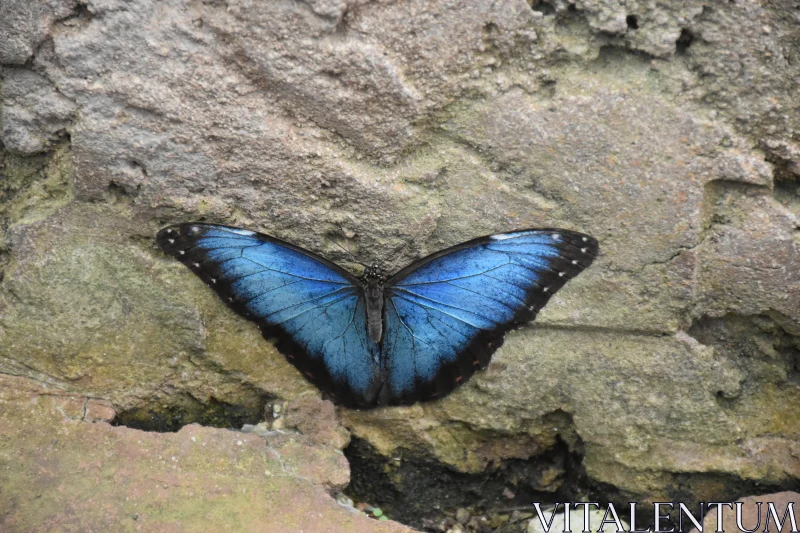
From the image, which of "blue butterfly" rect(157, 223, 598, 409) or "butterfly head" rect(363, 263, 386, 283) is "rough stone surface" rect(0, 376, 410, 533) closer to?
"blue butterfly" rect(157, 223, 598, 409)

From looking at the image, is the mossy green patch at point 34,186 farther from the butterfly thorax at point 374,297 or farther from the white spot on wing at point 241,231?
the butterfly thorax at point 374,297

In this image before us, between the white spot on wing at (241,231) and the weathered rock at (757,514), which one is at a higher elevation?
the white spot on wing at (241,231)

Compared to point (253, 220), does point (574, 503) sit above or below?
below

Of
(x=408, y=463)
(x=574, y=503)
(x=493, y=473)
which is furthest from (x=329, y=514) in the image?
(x=574, y=503)

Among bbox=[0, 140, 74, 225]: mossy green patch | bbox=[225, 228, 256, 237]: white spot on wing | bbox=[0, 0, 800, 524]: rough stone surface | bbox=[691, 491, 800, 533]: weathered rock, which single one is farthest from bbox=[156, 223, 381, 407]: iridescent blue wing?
bbox=[691, 491, 800, 533]: weathered rock

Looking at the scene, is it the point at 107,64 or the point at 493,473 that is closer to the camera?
the point at 107,64

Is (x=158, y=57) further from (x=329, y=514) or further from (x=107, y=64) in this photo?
(x=329, y=514)

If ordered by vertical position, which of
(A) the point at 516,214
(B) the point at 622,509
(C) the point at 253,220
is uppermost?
(A) the point at 516,214

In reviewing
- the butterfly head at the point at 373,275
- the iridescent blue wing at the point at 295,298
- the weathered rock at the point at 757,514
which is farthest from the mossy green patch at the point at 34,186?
the weathered rock at the point at 757,514

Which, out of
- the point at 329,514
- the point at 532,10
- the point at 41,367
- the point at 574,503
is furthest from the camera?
the point at 574,503
